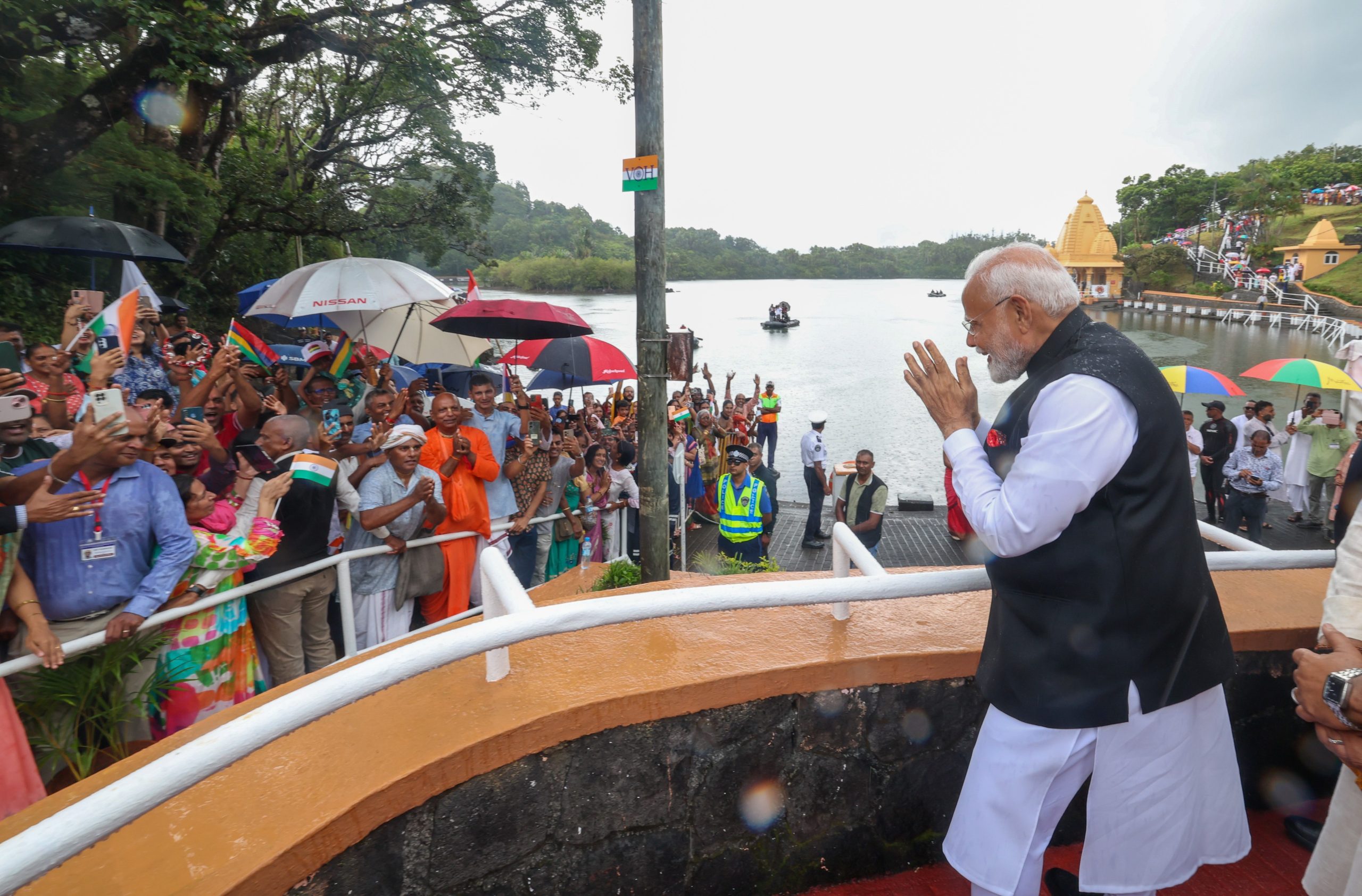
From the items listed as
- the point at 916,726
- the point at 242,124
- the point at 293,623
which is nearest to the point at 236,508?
A: the point at 293,623

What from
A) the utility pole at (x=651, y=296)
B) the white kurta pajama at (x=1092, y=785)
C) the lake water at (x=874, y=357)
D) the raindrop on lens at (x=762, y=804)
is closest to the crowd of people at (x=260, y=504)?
the utility pole at (x=651, y=296)

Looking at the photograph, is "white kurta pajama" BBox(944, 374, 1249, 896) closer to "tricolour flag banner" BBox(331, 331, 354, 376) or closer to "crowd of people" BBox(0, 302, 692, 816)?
"crowd of people" BBox(0, 302, 692, 816)

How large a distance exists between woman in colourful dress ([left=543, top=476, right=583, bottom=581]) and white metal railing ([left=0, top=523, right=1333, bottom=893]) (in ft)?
13.9

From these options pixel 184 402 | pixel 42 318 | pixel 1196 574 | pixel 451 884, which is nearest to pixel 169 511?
pixel 184 402

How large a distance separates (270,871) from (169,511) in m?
2.49

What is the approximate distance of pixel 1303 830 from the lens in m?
1.95

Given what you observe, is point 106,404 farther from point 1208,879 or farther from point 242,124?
point 242,124

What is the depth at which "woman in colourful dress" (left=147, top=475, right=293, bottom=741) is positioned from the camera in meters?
2.98

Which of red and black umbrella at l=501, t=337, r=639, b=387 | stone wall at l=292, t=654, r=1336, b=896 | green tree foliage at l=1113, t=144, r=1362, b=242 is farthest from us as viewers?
green tree foliage at l=1113, t=144, r=1362, b=242

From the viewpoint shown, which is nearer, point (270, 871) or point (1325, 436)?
point (270, 871)

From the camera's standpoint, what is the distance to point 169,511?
304 centimetres

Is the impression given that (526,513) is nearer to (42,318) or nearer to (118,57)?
(42,318)

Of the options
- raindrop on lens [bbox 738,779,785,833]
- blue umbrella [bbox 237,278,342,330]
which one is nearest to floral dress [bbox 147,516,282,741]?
raindrop on lens [bbox 738,779,785,833]

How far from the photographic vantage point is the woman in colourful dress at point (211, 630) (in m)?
2.98
